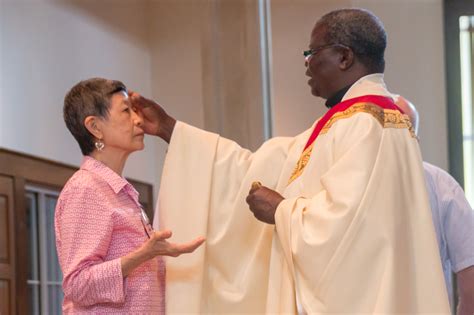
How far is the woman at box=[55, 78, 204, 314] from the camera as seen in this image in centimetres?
312

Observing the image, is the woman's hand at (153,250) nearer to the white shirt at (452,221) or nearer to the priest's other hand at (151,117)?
the priest's other hand at (151,117)

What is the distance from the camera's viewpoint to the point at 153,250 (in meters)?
3.08

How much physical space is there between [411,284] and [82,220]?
105 cm

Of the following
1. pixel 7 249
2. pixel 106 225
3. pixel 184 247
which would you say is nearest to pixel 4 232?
pixel 7 249

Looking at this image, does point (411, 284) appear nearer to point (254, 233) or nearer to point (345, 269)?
point (345, 269)

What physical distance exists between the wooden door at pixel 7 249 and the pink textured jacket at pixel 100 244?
11.0 ft

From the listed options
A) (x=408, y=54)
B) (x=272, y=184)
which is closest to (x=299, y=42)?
(x=408, y=54)

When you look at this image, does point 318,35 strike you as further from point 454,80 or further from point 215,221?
point 454,80

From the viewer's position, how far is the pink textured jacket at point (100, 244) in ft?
10.2

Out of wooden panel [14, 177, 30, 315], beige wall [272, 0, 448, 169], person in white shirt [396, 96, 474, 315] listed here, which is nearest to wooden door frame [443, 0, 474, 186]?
beige wall [272, 0, 448, 169]

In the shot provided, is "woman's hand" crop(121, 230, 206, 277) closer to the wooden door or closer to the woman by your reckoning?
the woman

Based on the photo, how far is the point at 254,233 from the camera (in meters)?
3.54

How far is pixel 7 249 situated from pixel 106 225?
141 inches

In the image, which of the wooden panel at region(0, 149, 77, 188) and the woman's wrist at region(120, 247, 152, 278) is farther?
the wooden panel at region(0, 149, 77, 188)
